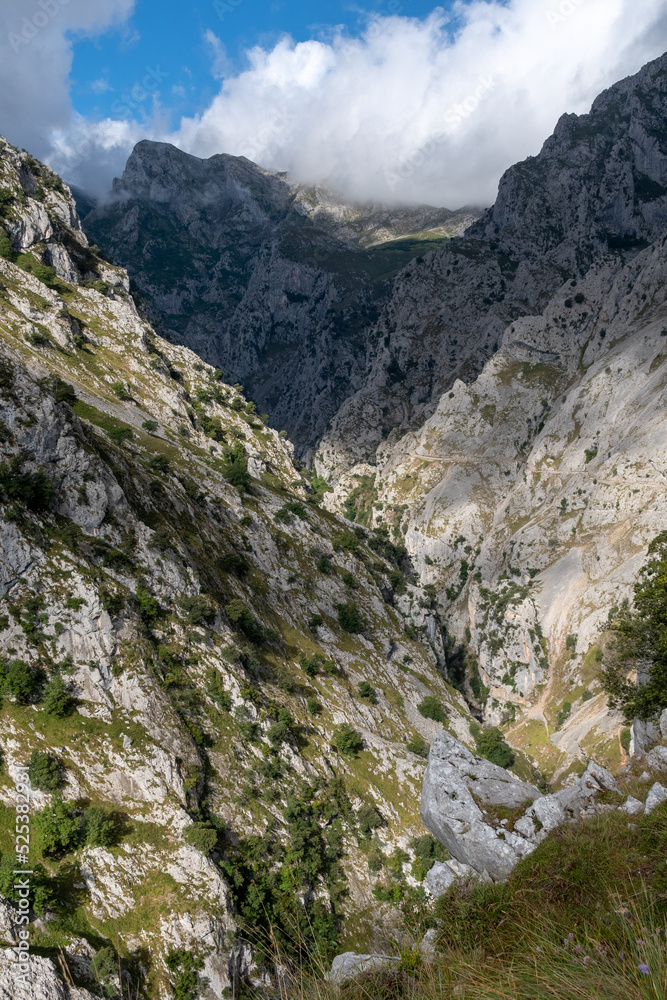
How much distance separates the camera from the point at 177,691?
45.2 meters

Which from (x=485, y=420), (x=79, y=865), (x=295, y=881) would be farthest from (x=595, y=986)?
(x=485, y=420)

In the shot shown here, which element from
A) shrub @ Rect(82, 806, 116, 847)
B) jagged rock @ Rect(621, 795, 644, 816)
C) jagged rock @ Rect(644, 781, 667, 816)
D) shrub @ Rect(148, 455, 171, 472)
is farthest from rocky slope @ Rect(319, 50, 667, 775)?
shrub @ Rect(148, 455, 171, 472)

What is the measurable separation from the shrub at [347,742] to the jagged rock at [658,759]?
1769 inches

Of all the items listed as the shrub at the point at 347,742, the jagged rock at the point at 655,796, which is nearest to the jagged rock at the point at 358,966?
the jagged rock at the point at 655,796

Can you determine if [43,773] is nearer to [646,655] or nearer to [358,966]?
[358,966]

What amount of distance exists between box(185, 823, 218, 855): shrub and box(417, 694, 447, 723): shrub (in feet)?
159

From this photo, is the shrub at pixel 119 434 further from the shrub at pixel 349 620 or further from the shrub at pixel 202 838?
the shrub at pixel 202 838

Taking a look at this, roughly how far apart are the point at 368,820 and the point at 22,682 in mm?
36432

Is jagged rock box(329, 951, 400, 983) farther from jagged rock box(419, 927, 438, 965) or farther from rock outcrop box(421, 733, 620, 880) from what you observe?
rock outcrop box(421, 733, 620, 880)

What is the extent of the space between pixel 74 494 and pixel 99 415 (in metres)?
33.0

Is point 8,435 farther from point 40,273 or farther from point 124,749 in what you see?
point 40,273

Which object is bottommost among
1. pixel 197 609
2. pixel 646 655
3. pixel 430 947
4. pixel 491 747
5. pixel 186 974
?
pixel 186 974

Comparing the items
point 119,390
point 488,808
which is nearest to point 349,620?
point 119,390

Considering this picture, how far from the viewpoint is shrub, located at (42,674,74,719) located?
1404 inches
